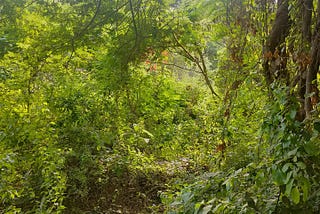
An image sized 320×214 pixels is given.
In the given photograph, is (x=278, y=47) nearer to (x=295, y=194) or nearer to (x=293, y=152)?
(x=293, y=152)

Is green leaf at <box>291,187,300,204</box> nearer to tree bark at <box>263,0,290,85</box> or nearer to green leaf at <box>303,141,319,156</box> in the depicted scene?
green leaf at <box>303,141,319,156</box>

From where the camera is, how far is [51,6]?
8.11 feet

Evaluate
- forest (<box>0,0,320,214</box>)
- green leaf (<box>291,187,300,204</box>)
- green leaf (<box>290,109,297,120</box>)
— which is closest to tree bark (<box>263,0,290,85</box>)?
forest (<box>0,0,320,214</box>)

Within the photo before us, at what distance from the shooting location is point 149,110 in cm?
460

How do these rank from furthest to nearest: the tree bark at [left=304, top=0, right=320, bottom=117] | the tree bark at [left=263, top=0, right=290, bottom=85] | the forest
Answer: the tree bark at [left=263, top=0, right=290, bottom=85], the tree bark at [left=304, top=0, right=320, bottom=117], the forest

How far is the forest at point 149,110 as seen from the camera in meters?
1.23

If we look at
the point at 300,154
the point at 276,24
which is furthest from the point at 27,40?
the point at 300,154

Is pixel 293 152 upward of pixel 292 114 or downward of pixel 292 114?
downward

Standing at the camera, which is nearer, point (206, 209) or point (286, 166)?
point (286, 166)

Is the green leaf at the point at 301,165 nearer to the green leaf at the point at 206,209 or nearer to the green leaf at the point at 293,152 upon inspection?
the green leaf at the point at 293,152

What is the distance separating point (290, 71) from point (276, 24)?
0.87 ft

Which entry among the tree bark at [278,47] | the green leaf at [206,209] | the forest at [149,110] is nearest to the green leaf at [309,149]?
the forest at [149,110]

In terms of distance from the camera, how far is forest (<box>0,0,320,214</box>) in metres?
1.23

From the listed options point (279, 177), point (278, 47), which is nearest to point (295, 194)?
point (279, 177)
